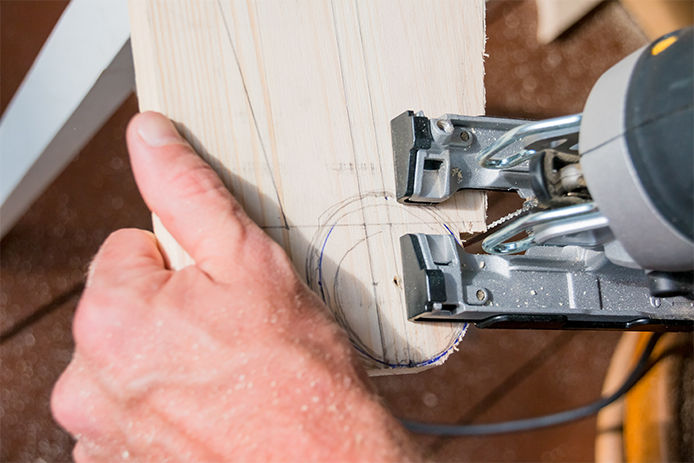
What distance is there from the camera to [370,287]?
0.57 metres

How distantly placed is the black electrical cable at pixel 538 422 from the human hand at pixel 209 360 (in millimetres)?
820

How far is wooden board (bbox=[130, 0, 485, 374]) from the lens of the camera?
0.54 m

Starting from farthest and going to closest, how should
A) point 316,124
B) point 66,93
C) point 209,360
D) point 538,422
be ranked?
point 538,422 → point 66,93 → point 316,124 → point 209,360

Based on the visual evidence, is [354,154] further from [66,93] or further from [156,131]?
[66,93]

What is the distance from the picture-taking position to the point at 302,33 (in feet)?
1.91

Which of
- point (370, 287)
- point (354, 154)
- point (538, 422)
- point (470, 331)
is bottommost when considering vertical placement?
point (538, 422)

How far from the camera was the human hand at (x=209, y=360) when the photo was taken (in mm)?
465

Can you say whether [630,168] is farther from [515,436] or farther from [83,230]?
[515,436]

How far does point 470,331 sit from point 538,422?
0.84 ft

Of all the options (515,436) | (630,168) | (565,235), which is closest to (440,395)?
(515,436)

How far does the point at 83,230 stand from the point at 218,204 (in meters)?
0.81

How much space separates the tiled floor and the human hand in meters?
0.74

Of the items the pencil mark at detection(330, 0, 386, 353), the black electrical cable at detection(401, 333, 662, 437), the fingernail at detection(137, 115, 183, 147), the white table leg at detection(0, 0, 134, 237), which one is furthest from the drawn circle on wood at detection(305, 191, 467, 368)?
the black electrical cable at detection(401, 333, 662, 437)

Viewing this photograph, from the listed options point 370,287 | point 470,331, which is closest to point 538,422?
point 470,331
